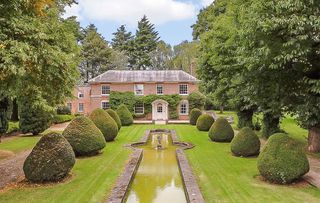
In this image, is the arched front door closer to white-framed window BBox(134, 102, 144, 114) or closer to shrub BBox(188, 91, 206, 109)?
white-framed window BBox(134, 102, 144, 114)

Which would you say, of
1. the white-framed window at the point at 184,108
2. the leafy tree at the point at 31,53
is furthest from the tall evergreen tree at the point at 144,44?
the leafy tree at the point at 31,53

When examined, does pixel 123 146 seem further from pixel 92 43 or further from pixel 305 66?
pixel 92 43

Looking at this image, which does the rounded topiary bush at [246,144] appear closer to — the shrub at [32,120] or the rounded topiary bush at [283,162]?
the rounded topiary bush at [283,162]

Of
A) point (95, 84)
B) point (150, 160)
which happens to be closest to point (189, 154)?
point (150, 160)

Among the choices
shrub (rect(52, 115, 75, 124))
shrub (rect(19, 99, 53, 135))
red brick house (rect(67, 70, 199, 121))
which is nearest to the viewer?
shrub (rect(19, 99, 53, 135))

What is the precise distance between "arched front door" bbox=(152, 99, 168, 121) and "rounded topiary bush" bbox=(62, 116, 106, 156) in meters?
29.4

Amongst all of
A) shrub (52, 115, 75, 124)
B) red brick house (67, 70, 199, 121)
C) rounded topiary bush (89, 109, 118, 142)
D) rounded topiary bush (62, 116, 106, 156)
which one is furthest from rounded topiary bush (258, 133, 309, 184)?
red brick house (67, 70, 199, 121)

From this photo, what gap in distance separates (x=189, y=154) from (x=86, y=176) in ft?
24.0

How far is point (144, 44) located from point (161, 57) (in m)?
→ 8.54

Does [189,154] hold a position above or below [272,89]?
below

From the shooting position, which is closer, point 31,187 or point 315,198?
point 315,198

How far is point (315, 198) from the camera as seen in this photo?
10.5 m

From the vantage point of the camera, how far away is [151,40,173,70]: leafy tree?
7969cm

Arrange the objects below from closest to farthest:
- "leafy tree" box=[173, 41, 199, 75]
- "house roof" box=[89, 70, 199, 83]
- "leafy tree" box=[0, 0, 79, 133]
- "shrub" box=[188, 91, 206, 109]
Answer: "leafy tree" box=[0, 0, 79, 133] → "shrub" box=[188, 91, 206, 109] → "house roof" box=[89, 70, 199, 83] → "leafy tree" box=[173, 41, 199, 75]
